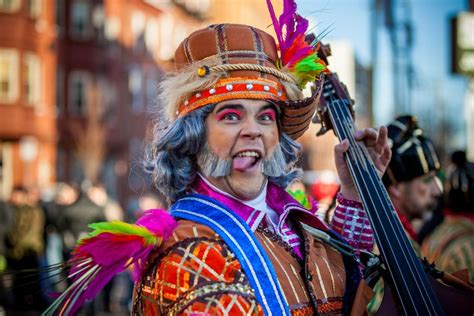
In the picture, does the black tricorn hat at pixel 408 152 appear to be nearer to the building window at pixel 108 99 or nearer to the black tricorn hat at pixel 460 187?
the black tricorn hat at pixel 460 187

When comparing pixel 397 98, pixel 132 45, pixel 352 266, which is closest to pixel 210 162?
pixel 352 266

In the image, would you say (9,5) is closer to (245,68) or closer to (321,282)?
(245,68)

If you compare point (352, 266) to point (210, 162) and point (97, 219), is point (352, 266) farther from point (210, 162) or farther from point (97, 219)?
point (97, 219)

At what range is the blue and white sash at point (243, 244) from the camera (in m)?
2.34

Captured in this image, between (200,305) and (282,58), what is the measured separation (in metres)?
0.93

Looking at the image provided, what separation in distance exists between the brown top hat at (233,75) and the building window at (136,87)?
33188 mm

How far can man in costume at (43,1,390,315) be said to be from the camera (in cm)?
234

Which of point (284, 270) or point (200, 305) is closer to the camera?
point (200, 305)

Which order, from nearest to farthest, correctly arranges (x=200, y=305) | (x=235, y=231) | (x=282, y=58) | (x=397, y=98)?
(x=200, y=305), (x=235, y=231), (x=282, y=58), (x=397, y=98)

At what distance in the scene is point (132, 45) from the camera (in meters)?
35.9

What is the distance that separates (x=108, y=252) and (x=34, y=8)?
2762 centimetres

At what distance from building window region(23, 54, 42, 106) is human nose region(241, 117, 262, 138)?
26571 mm

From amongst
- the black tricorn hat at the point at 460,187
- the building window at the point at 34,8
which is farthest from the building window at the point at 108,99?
the black tricorn hat at the point at 460,187

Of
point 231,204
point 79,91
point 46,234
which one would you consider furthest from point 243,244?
point 79,91
